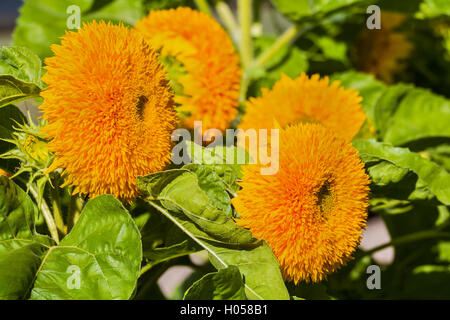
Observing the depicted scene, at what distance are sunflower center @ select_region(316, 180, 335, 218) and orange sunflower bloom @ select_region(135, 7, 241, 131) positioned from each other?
0.75 feet

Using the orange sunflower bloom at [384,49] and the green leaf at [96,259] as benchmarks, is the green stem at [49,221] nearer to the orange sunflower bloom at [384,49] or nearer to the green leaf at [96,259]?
the green leaf at [96,259]

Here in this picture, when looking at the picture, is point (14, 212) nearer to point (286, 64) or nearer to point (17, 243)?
point (17, 243)

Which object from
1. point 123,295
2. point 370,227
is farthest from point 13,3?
point 123,295

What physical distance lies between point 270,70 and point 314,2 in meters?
0.18

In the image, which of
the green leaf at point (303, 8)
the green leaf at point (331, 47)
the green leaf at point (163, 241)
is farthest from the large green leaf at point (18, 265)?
the green leaf at point (331, 47)

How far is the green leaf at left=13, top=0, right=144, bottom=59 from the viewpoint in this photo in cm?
105

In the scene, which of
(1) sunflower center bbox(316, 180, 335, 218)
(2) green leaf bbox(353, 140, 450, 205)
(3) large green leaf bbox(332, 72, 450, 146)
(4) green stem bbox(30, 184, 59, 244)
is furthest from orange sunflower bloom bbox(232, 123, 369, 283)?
(3) large green leaf bbox(332, 72, 450, 146)

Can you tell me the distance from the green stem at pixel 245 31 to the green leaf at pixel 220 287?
24.7 inches

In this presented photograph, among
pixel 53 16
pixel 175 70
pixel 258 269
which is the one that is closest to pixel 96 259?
pixel 258 269

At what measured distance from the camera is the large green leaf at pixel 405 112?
3.26 feet

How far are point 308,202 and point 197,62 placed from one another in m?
0.30

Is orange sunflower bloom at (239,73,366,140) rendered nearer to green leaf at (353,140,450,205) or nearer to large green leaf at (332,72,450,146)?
green leaf at (353,140,450,205)

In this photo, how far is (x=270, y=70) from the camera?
1.12 metres
